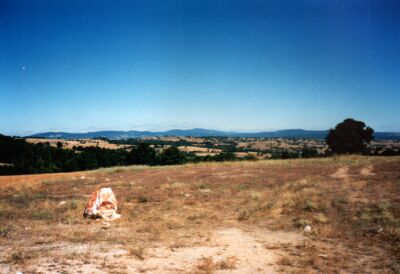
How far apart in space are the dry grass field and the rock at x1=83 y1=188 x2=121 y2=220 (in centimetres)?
42

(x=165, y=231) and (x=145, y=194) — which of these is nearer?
(x=165, y=231)

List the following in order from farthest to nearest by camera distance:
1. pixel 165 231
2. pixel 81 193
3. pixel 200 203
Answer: pixel 81 193 < pixel 200 203 < pixel 165 231

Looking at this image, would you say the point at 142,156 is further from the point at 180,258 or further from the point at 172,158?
the point at 180,258

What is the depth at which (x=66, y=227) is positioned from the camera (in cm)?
1009

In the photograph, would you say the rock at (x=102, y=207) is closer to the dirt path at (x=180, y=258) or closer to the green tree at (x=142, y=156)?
the dirt path at (x=180, y=258)

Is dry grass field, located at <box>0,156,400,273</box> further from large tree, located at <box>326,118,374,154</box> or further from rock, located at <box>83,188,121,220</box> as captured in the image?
large tree, located at <box>326,118,374,154</box>

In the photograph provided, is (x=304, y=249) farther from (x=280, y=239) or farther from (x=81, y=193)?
(x=81, y=193)

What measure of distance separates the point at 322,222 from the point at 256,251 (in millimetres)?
3841

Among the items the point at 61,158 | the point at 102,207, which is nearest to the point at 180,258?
the point at 102,207

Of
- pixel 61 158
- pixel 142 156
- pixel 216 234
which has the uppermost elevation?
pixel 216 234

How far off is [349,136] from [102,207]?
48.9 meters

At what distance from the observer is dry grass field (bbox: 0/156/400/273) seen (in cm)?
654

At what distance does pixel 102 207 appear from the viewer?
37.5 ft

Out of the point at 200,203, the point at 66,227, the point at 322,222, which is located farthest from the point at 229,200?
the point at 66,227
